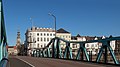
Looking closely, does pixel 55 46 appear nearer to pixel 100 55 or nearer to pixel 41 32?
pixel 100 55

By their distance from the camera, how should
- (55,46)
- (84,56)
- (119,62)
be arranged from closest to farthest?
(119,62) < (84,56) < (55,46)

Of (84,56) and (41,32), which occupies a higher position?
(41,32)

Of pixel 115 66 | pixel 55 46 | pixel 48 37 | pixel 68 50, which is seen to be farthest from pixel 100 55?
pixel 48 37

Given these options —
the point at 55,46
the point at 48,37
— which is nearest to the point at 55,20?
the point at 55,46

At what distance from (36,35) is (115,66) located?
164374mm

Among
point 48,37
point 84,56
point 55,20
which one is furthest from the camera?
point 48,37

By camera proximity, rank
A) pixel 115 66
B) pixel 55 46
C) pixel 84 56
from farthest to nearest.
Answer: pixel 55 46 < pixel 84 56 < pixel 115 66

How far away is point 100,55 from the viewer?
34.5 m

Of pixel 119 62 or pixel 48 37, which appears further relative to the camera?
pixel 48 37

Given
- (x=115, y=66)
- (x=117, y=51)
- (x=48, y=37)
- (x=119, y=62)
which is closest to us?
(x=115, y=66)

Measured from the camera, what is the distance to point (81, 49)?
1676 inches

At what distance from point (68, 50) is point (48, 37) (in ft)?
465

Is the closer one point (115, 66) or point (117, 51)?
point (115, 66)

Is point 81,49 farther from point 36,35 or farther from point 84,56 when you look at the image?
point 36,35
